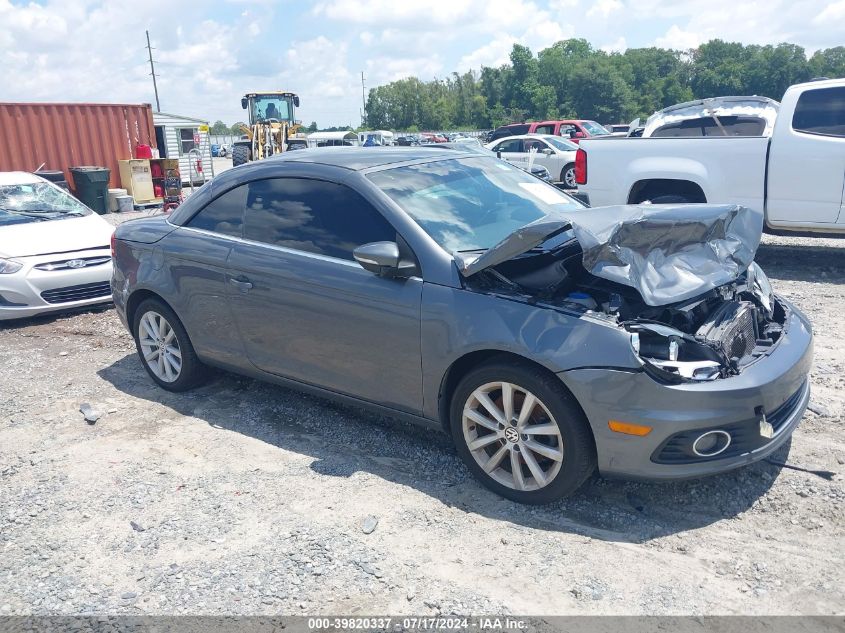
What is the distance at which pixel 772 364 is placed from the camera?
10.9 feet

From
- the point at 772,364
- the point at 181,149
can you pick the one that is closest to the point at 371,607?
the point at 772,364

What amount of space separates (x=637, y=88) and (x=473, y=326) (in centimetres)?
9160

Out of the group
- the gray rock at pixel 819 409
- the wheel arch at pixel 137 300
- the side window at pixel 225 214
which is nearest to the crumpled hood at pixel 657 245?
the gray rock at pixel 819 409

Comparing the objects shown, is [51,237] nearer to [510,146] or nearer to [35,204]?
[35,204]

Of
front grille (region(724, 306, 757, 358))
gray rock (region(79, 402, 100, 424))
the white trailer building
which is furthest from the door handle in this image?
the white trailer building

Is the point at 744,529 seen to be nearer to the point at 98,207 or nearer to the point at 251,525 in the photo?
the point at 251,525

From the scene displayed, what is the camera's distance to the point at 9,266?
7.17m

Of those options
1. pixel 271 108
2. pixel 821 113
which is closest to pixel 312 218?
pixel 821 113

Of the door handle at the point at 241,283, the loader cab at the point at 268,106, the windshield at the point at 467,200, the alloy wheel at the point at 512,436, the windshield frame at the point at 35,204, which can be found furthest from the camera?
the loader cab at the point at 268,106

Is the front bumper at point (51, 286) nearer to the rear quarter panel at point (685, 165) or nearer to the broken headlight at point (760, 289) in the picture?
the rear quarter panel at point (685, 165)

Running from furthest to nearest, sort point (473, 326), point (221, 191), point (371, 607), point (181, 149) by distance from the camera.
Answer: point (181, 149), point (221, 191), point (473, 326), point (371, 607)

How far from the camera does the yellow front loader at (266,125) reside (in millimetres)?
24484

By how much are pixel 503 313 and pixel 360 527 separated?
4.07 feet

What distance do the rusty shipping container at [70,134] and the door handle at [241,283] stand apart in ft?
49.4
